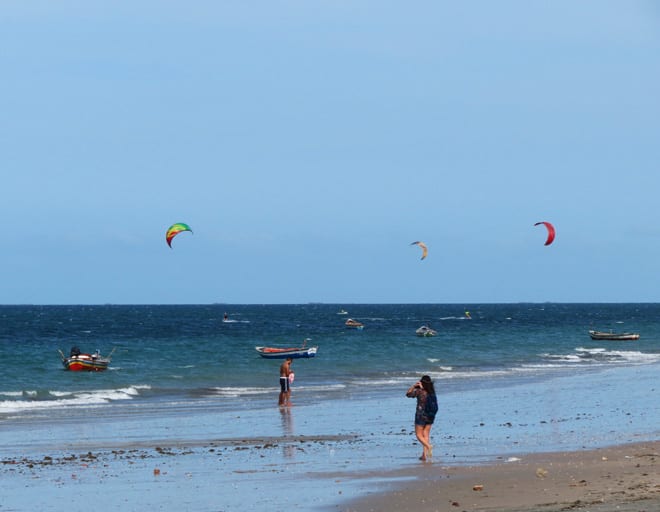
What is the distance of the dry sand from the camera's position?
43.3 feet

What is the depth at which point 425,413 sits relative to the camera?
63.3ft

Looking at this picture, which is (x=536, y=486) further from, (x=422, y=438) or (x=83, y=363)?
(x=83, y=363)

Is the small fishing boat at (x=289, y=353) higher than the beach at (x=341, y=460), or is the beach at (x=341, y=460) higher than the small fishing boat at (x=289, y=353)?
the small fishing boat at (x=289, y=353)

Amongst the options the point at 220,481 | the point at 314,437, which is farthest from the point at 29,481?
the point at 314,437

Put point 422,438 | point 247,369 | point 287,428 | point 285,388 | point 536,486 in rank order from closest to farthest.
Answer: point 536,486
point 422,438
point 287,428
point 285,388
point 247,369

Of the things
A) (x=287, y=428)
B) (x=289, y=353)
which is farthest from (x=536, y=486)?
(x=289, y=353)

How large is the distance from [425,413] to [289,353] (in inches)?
1567

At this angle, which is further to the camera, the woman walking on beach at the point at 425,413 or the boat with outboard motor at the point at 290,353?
the boat with outboard motor at the point at 290,353

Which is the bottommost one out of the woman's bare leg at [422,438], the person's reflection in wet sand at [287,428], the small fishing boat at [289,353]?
the person's reflection in wet sand at [287,428]

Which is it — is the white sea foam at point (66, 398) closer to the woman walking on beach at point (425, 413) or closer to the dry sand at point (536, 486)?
the woman walking on beach at point (425, 413)

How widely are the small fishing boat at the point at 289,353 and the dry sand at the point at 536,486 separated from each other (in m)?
39.6

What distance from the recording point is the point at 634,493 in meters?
13.7

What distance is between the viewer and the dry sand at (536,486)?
13.2m

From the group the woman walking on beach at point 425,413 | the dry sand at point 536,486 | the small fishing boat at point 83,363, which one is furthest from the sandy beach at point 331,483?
the small fishing boat at point 83,363
